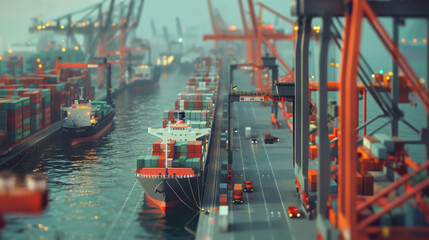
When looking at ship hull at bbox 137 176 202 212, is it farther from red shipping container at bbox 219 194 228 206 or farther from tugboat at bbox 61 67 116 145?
tugboat at bbox 61 67 116 145

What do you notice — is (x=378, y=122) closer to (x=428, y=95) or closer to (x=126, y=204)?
(x=126, y=204)

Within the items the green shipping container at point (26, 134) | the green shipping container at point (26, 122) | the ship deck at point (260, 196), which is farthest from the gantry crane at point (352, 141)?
the green shipping container at point (26, 122)

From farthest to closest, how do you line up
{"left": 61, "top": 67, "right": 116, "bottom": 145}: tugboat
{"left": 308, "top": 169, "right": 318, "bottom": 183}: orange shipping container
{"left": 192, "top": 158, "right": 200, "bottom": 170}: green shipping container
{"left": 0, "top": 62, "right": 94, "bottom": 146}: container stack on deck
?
{"left": 61, "top": 67, "right": 116, "bottom": 145}: tugboat
{"left": 0, "top": 62, "right": 94, "bottom": 146}: container stack on deck
{"left": 192, "top": 158, "right": 200, "bottom": 170}: green shipping container
{"left": 308, "top": 169, "right": 318, "bottom": 183}: orange shipping container

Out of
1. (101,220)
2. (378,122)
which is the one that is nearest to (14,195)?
(101,220)

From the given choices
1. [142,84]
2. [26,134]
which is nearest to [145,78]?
[142,84]

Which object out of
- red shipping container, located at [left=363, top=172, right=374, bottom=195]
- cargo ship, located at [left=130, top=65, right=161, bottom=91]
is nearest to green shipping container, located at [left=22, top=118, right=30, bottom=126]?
red shipping container, located at [left=363, top=172, right=374, bottom=195]

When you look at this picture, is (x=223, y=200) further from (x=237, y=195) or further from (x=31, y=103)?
(x=31, y=103)
